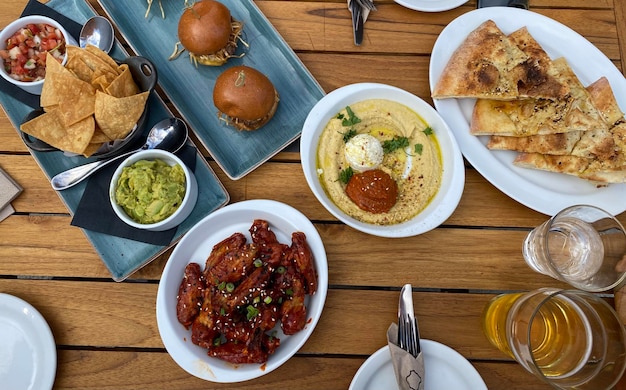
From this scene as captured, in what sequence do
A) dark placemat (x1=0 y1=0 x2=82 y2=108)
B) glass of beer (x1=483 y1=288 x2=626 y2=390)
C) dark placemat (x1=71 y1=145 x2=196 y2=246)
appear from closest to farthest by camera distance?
1. glass of beer (x1=483 y1=288 x2=626 y2=390)
2. dark placemat (x1=71 y1=145 x2=196 y2=246)
3. dark placemat (x1=0 y1=0 x2=82 y2=108)

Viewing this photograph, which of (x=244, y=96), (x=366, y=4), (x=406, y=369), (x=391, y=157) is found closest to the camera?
(x=406, y=369)

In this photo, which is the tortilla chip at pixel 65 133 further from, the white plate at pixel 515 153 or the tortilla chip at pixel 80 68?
the white plate at pixel 515 153

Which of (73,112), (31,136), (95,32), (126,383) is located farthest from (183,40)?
(126,383)

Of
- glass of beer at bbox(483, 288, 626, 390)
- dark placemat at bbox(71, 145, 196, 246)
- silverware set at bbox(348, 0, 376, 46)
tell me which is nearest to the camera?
glass of beer at bbox(483, 288, 626, 390)

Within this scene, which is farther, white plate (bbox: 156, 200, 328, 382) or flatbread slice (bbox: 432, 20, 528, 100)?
flatbread slice (bbox: 432, 20, 528, 100)

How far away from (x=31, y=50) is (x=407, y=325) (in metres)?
1.80

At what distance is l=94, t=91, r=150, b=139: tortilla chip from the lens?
158 cm

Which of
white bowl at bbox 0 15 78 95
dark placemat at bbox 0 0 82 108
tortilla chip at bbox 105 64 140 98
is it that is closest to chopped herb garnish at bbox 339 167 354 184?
tortilla chip at bbox 105 64 140 98

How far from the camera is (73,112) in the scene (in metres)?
1.61

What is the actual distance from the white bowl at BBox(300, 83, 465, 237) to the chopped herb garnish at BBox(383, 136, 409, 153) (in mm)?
117

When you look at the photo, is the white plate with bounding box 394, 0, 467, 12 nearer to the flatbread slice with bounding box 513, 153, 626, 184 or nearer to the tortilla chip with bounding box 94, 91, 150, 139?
the flatbread slice with bounding box 513, 153, 626, 184

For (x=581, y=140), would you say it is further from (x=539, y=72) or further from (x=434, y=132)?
(x=434, y=132)

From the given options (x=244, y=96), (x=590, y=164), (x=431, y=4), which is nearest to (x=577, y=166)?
(x=590, y=164)

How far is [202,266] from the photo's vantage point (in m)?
1.73
